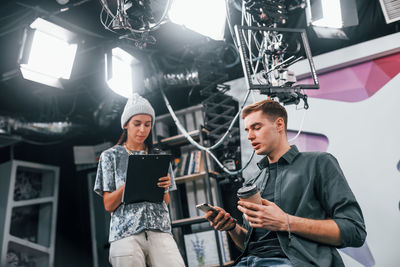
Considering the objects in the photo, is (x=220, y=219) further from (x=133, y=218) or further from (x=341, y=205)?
(x=133, y=218)

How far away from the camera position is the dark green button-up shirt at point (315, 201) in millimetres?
1260

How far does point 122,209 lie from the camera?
1.95m

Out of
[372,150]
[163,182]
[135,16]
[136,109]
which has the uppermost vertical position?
[135,16]

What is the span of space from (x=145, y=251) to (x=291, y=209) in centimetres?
96

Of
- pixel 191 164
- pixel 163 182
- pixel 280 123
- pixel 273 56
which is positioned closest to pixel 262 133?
pixel 280 123

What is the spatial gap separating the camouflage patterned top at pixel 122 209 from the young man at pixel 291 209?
1.96 ft

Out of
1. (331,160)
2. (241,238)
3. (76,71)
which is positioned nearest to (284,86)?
(331,160)

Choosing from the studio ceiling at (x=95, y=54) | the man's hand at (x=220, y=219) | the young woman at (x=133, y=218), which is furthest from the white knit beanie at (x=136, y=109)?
the studio ceiling at (x=95, y=54)

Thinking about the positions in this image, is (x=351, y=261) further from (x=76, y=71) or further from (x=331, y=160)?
(x=76, y=71)

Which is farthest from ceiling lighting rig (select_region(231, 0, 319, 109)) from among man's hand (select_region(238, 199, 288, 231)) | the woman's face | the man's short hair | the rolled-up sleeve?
man's hand (select_region(238, 199, 288, 231))

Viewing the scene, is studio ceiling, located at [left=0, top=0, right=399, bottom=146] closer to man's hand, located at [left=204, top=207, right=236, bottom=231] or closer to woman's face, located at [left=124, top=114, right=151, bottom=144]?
woman's face, located at [left=124, top=114, right=151, bottom=144]

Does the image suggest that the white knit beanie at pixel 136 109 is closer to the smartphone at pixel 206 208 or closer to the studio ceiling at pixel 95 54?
the smartphone at pixel 206 208

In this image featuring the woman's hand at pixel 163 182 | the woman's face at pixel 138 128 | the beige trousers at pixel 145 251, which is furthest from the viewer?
the woman's face at pixel 138 128

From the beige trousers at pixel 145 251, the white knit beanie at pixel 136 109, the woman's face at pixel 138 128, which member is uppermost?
the white knit beanie at pixel 136 109
